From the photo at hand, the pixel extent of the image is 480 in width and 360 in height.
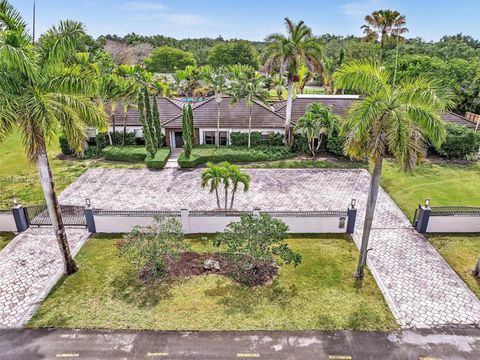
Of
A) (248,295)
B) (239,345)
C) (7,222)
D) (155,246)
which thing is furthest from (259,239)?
(7,222)

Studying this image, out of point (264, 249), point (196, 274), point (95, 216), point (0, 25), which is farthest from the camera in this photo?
point (95, 216)

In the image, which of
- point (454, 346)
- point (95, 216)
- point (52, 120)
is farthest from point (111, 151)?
point (454, 346)

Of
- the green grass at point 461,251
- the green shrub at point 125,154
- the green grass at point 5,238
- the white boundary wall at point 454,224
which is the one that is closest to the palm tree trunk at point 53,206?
the green grass at point 5,238

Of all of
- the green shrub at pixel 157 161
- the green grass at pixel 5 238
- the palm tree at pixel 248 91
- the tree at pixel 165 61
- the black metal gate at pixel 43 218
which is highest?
the tree at pixel 165 61

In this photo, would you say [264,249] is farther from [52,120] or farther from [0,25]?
[0,25]

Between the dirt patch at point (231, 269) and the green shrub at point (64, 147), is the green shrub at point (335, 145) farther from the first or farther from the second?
the green shrub at point (64, 147)

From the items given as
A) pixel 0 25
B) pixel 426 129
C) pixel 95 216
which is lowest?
pixel 95 216
